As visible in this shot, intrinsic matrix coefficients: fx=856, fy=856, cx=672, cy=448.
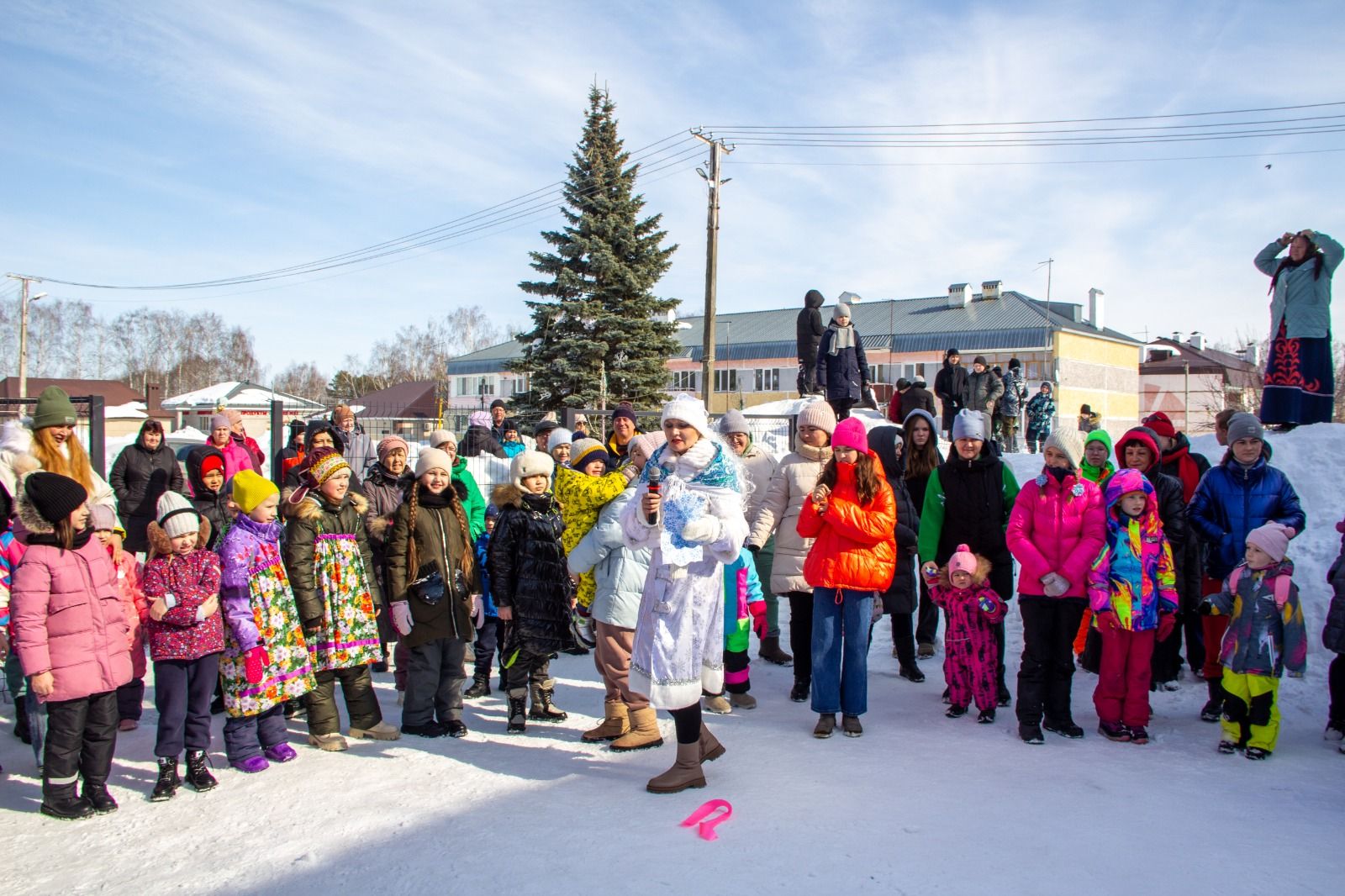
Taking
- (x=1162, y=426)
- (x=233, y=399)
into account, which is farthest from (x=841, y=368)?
(x=233, y=399)

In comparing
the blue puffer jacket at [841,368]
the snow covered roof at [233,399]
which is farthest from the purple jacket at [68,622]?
the snow covered roof at [233,399]

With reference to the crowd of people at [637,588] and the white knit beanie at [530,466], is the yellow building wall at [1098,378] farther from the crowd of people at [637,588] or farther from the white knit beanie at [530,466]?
the white knit beanie at [530,466]

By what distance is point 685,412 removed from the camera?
422 cm

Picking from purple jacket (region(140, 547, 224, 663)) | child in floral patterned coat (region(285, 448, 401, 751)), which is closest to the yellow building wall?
child in floral patterned coat (region(285, 448, 401, 751))

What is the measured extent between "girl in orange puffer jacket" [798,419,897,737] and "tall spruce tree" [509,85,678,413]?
20306 millimetres

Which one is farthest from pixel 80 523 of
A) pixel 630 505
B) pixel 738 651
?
pixel 738 651

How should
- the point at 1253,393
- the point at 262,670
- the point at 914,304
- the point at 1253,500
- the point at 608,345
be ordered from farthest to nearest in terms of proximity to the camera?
1. the point at 914,304
2. the point at 608,345
3. the point at 1253,393
4. the point at 1253,500
5. the point at 262,670

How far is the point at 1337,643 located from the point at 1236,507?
0.92m

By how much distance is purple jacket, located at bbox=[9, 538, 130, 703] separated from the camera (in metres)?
4.00

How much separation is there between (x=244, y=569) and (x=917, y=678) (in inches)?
180

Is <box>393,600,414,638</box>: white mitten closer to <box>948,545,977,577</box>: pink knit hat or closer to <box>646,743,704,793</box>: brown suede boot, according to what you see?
<box>646,743,704,793</box>: brown suede boot

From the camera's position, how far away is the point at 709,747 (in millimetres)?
4605

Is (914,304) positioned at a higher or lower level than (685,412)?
higher

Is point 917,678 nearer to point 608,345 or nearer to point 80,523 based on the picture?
point 80,523
